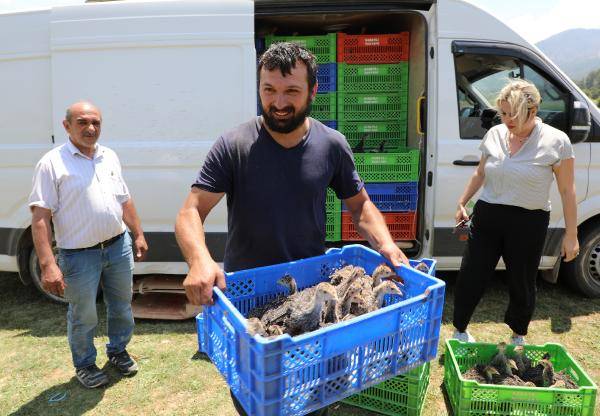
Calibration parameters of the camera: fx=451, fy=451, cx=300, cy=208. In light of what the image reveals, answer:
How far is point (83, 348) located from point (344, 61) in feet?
11.4

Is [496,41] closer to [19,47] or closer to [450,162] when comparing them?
[450,162]

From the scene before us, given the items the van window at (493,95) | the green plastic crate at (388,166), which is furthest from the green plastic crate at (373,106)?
the van window at (493,95)

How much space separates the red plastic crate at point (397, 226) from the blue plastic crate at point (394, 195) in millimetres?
59

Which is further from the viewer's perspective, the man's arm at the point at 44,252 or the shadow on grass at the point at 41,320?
the shadow on grass at the point at 41,320

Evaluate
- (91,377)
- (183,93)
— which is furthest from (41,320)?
(183,93)

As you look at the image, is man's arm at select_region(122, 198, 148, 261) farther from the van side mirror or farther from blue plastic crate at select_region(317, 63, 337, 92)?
the van side mirror

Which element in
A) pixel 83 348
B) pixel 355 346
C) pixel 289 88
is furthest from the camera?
pixel 83 348

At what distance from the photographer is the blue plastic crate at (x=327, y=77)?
4527mm

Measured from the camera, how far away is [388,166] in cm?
435

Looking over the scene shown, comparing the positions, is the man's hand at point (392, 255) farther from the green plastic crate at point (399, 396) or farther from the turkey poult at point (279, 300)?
the green plastic crate at point (399, 396)

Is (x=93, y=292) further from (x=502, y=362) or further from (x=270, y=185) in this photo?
(x=502, y=362)

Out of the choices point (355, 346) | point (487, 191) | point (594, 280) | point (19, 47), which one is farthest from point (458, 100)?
point (19, 47)

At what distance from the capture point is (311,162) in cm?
194

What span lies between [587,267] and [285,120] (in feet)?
12.7
